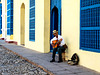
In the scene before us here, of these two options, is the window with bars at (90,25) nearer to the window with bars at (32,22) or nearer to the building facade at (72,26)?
the building facade at (72,26)

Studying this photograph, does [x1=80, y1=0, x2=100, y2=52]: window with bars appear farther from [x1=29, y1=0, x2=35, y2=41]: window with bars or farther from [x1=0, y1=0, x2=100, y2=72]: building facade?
[x1=29, y1=0, x2=35, y2=41]: window with bars

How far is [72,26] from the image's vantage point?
639 cm

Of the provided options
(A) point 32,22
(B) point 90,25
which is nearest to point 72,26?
(B) point 90,25

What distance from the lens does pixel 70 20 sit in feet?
21.4

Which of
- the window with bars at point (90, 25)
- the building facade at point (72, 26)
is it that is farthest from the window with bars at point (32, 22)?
the window with bars at point (90, 25)

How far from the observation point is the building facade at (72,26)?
5.30 m

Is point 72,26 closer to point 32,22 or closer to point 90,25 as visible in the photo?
point 90,25

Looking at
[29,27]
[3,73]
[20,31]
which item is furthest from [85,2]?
[20,31]

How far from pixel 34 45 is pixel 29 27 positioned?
1.46m

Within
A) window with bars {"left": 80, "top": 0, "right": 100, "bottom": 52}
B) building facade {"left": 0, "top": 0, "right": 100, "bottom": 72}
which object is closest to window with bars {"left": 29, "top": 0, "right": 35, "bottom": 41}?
building facade {"left": 0, "top": 0, "right": 100, "bottom": 72}

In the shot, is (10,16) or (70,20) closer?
(70,20)

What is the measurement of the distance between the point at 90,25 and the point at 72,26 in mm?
1005

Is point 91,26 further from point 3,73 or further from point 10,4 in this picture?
point 10,4

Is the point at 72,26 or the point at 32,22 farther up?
the point at 32,22
